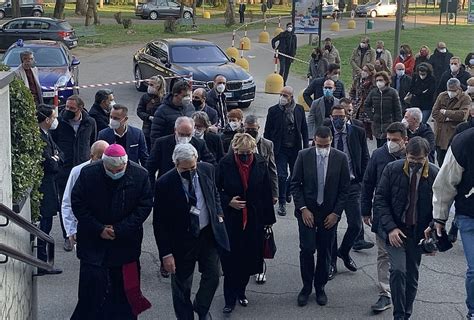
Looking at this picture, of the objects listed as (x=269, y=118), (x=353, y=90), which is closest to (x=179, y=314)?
(x=269, y=118)

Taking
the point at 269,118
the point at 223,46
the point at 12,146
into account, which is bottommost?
the point at 223,46

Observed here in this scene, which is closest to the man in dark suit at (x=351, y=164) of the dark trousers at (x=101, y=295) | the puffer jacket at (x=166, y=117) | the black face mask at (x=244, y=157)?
the black face mask at (x=244, y=157)

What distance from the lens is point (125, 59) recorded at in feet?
111

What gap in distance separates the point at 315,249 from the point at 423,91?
28.0 ft

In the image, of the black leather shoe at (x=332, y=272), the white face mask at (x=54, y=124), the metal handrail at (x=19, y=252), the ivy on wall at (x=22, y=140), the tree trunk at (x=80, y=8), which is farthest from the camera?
the tree trunk at (x=80, y=8)

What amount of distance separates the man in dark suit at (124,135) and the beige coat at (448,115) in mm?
5584

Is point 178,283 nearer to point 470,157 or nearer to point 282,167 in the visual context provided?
point 470,157

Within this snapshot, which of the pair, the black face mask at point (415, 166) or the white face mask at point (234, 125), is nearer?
the black face mask at point (415, 166)

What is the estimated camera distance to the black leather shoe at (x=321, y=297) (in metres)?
8.48

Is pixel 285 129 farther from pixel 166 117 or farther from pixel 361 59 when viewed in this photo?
pixel 361 59

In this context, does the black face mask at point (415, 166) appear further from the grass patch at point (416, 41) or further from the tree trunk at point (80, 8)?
the tree trunk at point (80, 8)

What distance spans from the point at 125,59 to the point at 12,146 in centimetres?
2701

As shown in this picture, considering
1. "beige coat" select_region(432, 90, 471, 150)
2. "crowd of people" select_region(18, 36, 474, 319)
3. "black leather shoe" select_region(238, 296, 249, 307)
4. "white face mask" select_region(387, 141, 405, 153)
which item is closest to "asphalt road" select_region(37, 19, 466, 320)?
Result: "black leather shoe" select_region(238, 296, 249, 307)

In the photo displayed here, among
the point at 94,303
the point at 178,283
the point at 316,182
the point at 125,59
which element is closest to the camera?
the point at 94,303
